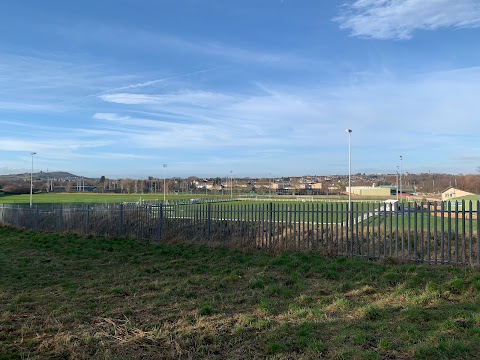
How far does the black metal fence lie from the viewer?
396 inches

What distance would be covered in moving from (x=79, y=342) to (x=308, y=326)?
2865mm

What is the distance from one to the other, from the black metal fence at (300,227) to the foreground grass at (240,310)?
3.74 feet

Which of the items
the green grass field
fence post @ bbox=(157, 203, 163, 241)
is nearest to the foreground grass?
fence post @ bbox=(157, 203, 163, 241)

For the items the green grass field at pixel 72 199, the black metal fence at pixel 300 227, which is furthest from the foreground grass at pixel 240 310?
the green grass field at pixel 72 199

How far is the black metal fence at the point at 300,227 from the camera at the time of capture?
10062 mm

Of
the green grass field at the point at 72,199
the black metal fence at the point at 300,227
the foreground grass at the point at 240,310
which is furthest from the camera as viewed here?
→ the green grass field at the point at 72,199

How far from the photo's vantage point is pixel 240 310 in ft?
19.9

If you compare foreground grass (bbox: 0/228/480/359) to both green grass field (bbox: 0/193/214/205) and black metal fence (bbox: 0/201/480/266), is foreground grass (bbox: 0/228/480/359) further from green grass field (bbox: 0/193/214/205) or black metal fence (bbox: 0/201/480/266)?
green grass field (bbox: 0/193/214/205)

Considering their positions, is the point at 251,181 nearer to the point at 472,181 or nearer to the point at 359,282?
the point at 472,181

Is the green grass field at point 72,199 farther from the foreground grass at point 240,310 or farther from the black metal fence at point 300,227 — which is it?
the foreground grass at point 240,310

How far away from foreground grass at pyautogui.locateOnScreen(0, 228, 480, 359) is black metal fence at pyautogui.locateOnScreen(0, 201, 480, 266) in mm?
1141

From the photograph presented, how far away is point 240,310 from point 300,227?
7252mm

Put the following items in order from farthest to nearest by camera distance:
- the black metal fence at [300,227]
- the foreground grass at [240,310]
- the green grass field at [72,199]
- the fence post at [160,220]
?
the green grass field at [72,199], the fence post at [160,220], the black metal fence at [300,227], the foreground grass at [240,310]

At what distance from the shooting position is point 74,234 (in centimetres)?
1834
